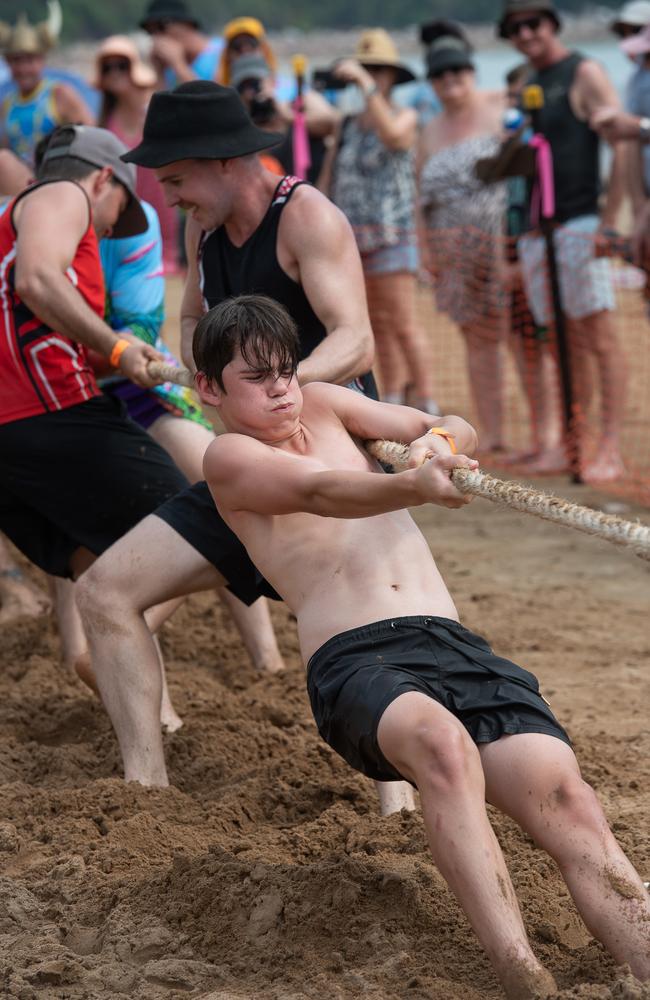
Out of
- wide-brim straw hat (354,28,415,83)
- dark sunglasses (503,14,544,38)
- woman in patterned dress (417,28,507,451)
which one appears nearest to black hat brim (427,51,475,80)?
woman in patterned dress (417,28,507,451)

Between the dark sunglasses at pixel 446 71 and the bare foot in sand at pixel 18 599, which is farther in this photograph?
the dark sunglasses at pixel 446 71

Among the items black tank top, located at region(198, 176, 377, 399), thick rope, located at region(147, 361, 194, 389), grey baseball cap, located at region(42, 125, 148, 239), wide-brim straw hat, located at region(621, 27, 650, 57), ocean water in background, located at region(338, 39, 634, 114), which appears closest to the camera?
black tank top, located at region(198, 176, 377, 399)

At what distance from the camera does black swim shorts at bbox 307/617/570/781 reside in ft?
10.2

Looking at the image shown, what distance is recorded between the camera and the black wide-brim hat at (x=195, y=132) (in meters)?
4.10

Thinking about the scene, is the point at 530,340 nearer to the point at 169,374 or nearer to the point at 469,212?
the point at 469,212

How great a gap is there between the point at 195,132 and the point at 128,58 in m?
5.51

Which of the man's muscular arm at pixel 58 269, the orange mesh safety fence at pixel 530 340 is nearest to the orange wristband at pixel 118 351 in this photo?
the man's muscular arm at pixel 58 269

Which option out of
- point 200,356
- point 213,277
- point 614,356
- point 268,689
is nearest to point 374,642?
point 200,356

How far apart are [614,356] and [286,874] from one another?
17.0 feet

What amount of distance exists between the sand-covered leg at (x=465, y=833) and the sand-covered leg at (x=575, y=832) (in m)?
0.13

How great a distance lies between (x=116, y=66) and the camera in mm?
9367

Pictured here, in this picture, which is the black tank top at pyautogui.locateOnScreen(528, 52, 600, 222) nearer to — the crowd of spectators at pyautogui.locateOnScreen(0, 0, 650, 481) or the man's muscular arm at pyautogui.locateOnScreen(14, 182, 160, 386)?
the crowd of spectators at pyautogui.locateOnScreen(0, 0, 650, 481)

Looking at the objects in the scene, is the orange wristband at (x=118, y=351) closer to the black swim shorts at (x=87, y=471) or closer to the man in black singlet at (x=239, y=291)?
the black swim shorts at (x=87, y=471)

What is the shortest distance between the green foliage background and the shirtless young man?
42.9 meters
